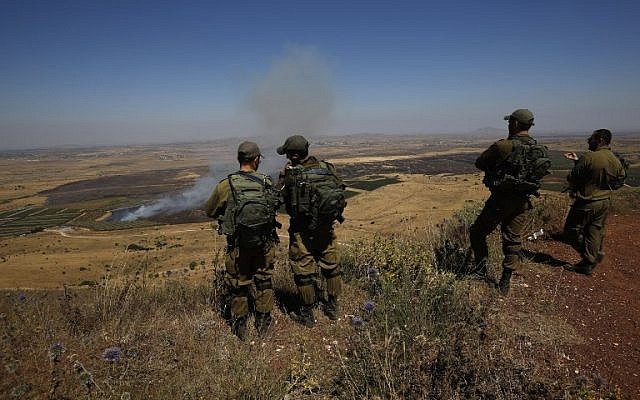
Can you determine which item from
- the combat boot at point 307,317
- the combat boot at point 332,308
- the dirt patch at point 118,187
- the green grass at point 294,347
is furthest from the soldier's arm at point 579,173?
the dirt patch at point 118,187

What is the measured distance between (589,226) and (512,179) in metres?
1.73

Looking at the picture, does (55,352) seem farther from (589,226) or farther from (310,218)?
(589,226)

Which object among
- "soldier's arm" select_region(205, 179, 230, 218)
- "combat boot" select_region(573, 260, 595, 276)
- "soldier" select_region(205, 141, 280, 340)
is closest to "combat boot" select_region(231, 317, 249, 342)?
"soldier" select_region(205, 141, 280, 340)

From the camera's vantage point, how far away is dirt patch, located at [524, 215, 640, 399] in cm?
285

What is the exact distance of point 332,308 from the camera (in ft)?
13.3

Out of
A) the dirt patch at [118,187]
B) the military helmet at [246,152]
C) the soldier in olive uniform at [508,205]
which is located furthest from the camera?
the dirt patch at [118,187]

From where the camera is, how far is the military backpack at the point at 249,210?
3.48 meters

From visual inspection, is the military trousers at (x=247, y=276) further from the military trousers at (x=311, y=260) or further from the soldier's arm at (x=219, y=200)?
the soldier's arm at (x=219, y=200)

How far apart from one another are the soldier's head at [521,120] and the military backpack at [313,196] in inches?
92.9

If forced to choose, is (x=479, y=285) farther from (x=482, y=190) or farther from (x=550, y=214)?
(x=482, y=190)

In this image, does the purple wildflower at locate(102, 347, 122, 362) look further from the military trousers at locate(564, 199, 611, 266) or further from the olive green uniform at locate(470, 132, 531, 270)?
the military trousers at locate(564, 199, 611, 266)

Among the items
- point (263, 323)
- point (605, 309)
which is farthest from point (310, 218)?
point (605, 309)

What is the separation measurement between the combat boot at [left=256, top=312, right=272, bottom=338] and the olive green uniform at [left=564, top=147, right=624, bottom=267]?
4330mm

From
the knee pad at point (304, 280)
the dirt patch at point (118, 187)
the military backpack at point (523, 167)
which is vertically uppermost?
the military backpack at point (523, 167)
